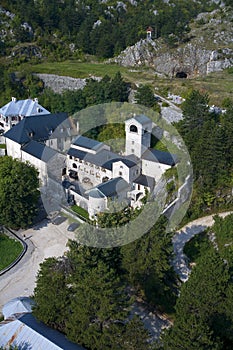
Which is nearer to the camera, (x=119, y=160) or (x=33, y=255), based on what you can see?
(x=33, y=255)

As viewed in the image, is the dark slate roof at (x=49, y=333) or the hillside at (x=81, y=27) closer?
the dark slate roof at (x=49, y=333)

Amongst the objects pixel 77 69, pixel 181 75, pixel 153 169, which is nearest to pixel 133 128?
pixel 153 169

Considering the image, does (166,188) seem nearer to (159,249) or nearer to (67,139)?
(159,249)

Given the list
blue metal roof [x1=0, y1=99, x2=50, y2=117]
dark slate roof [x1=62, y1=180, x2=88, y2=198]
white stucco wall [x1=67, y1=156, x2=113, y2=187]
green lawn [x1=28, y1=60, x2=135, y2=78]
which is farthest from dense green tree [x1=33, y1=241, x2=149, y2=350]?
green lawn [x1=28, y1=60, x2=135, y2=78]

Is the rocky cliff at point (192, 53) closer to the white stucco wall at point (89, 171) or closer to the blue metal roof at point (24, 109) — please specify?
the blue metal roof at point (24, 109)

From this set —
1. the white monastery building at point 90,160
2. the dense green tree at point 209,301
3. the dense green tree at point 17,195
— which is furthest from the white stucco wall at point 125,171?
the dense green tree at point 209,301

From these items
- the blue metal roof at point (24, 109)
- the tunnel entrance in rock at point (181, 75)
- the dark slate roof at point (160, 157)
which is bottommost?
the dark slate roof at point (160, 157)

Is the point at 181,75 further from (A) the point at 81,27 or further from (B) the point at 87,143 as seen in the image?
(B) the point at 87,143
